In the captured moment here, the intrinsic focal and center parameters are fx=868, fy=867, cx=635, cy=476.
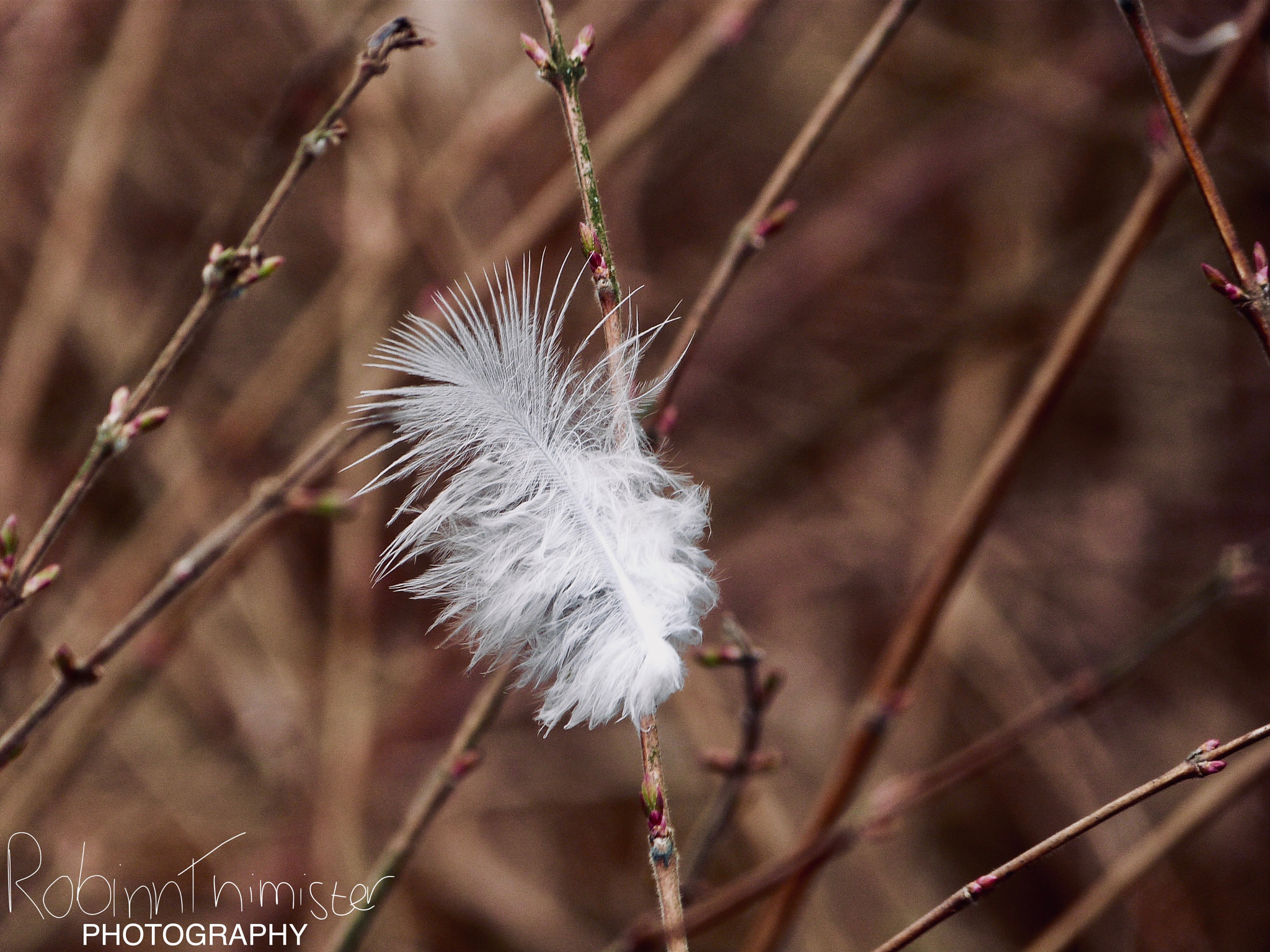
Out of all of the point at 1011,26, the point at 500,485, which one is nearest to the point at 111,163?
the point at 500,485

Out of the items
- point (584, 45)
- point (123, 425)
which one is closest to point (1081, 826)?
point (584, 45)

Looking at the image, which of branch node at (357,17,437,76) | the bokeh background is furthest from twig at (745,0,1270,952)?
branch node at (357,17,437,76)

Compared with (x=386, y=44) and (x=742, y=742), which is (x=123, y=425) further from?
(x=742, y=742)

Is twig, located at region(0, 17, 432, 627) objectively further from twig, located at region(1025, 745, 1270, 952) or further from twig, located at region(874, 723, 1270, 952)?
twig, located at region(1025, 745, 1270, 952)

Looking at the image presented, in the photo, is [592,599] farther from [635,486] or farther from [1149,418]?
[1149,418]

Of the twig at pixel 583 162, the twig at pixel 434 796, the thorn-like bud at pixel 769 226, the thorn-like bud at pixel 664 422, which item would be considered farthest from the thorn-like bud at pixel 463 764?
the thorn-like bud at pixel 769 226

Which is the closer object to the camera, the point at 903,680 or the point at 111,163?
the point at 903,680

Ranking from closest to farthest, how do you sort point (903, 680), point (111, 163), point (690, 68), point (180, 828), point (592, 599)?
point (592, 599)
point (903, 680)
point (690, 68)
point (111, 163)
point (180, 828)

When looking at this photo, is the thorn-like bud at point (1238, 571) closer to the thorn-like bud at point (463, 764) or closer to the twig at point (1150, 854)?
the twig at point (1150, 854)
